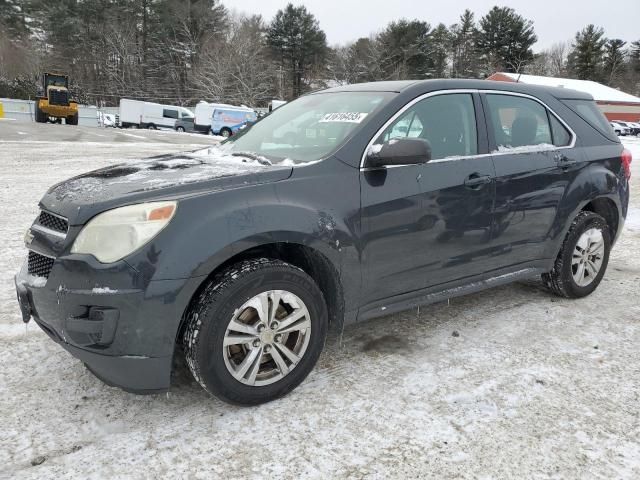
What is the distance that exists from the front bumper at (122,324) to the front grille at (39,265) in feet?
0.29

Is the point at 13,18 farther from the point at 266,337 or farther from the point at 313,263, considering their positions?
the point at 266,337

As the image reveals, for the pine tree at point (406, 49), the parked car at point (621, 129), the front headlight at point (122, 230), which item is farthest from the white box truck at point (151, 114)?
the front headlight at point (122, 230)

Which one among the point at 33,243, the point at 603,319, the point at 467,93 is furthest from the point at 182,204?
the point at 603,319

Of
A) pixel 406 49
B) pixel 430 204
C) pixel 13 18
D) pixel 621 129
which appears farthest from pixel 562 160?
pixel 13 18

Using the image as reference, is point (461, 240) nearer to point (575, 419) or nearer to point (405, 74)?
point (575, 419)

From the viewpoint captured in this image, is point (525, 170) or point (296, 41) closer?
point (525, 170)

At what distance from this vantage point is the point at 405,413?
2.50 metres

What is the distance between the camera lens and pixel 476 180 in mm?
3215

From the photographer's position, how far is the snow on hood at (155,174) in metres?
2.43

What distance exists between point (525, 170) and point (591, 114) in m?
1.20

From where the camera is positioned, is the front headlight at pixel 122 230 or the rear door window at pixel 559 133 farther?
the rear door window at pixel 559 133

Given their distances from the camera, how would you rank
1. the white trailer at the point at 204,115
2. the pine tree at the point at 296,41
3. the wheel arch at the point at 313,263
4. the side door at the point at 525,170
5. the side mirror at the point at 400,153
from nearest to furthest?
the wheel arch at the point at 313,263 < the side mirror at the point at 400,153 < the side door at the point at 525,170 < the white trailer at the point at 204,115 < the pine tree at the point at 296,41

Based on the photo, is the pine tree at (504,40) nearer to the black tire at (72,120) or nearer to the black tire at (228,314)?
the black tire at (72,120)

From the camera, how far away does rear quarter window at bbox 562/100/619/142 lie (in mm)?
4058
